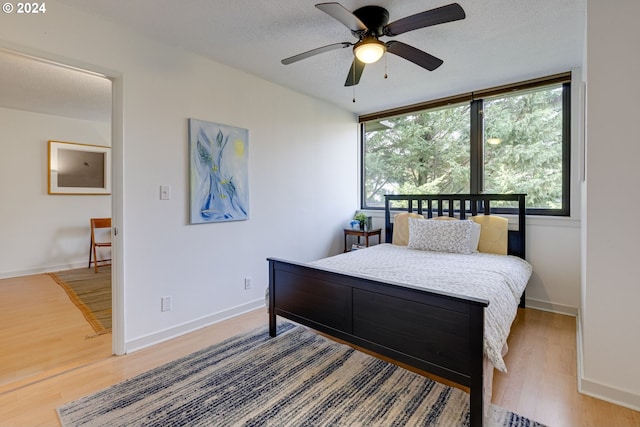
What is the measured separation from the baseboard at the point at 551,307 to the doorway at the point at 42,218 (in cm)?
392

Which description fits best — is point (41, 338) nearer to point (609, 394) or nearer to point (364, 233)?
point (364, 233)

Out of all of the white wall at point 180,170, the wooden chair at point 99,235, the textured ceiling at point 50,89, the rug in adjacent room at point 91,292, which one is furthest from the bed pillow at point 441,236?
the wooden chair at point 99,235

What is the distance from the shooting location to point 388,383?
197 centimetres

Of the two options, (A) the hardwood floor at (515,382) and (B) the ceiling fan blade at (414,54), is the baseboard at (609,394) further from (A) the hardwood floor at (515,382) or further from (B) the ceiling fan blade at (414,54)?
(B) the ceiling fan blade at (414,54)

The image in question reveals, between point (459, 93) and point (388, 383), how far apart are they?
3.28 meters

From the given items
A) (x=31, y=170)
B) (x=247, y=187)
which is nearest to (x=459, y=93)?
(x=247, y=187)

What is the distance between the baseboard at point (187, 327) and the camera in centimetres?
244

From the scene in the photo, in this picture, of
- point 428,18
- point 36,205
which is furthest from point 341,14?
point 36,205

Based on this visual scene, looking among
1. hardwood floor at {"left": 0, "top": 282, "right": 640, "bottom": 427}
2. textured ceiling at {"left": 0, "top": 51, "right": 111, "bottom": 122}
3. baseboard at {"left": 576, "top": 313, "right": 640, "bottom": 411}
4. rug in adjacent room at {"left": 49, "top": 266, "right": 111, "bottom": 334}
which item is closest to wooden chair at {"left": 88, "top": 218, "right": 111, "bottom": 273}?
rug in adjacent room at {"left": 49, "top": 266, "right": 111, "bottom": 334}

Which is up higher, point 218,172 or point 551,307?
point 218,172

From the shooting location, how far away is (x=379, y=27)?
210cm

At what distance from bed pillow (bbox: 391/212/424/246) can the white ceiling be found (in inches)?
58.8

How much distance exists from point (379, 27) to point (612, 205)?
177cm

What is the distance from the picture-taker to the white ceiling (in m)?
2.07
